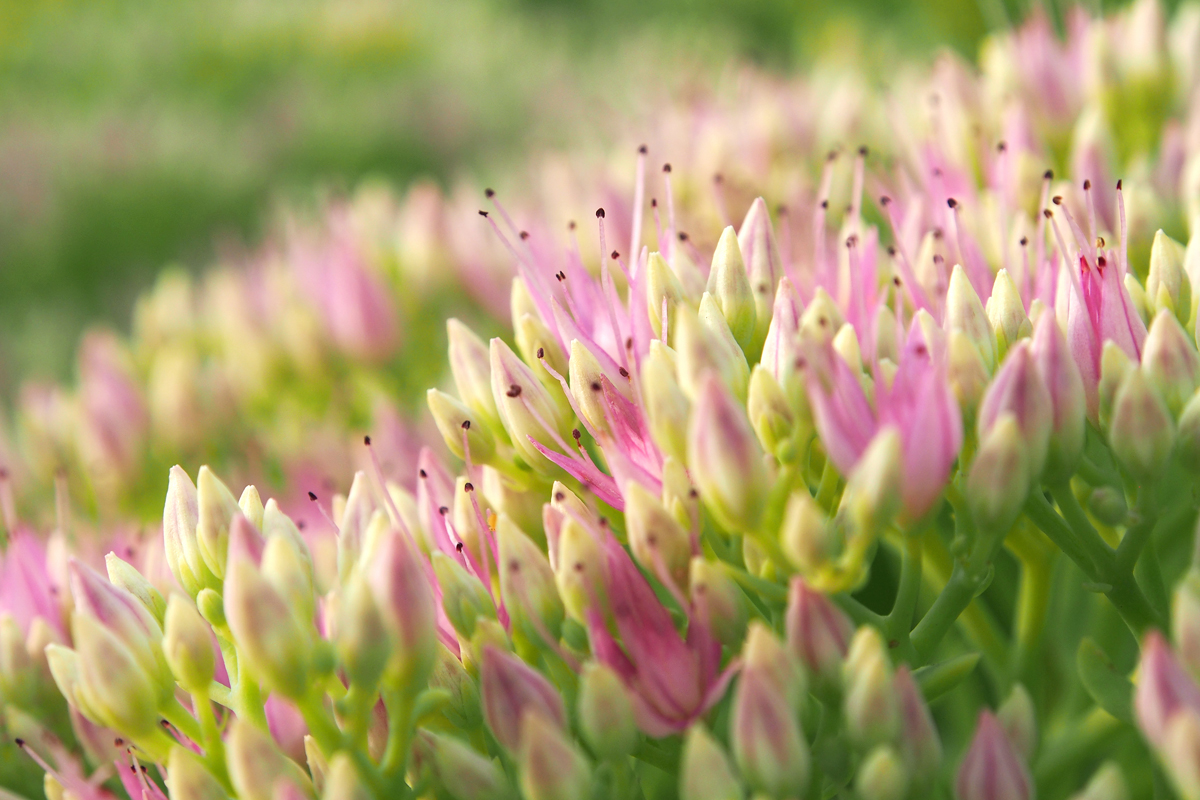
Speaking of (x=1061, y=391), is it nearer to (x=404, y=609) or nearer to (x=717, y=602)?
(x=717, y=602)

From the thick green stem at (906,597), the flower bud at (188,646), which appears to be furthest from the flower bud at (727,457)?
the flower bud at (188,646)

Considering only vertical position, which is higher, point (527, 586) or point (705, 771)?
point (527, 586)

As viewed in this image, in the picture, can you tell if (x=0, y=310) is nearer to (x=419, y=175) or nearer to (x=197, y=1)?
(x=419, y=175)

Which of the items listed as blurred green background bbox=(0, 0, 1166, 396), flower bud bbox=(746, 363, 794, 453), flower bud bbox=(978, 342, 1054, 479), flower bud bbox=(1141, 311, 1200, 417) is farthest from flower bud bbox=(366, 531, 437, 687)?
blurred green background bbox=(0, 0, 1166, 396)

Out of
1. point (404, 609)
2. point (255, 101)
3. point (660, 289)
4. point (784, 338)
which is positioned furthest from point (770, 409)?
point (255, 101)

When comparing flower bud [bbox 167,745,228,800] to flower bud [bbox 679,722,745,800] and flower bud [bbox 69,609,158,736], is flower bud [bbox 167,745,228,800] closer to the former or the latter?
flower bud [bbox 69,609,158,736]

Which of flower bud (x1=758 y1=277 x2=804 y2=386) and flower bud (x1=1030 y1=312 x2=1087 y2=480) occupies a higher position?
flower bud (x1=758 y1=277 x2=804 y2=386)
